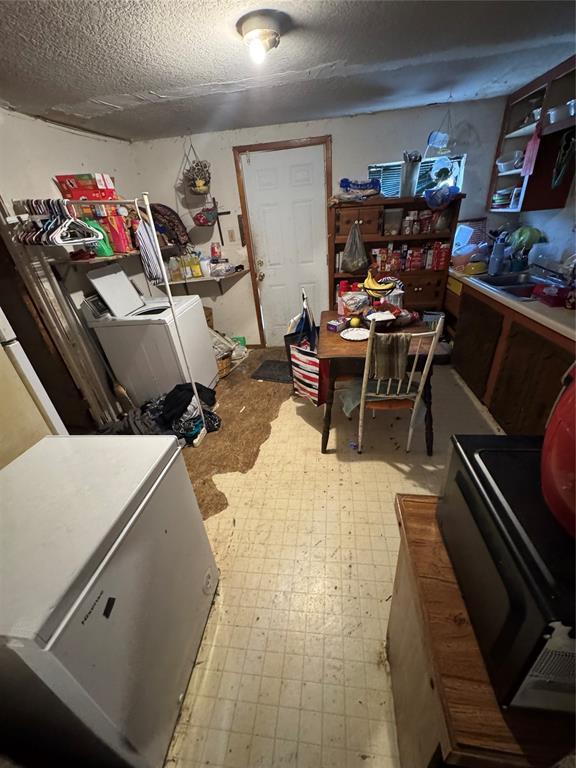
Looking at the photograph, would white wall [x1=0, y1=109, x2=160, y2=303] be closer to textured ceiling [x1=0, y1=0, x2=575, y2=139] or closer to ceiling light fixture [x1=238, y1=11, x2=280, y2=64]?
textured ceiling [x1=0, y1=0, x2=575, y2=139]

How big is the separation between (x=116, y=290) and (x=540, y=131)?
11.2 feet

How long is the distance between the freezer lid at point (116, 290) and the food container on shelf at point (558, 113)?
335cm

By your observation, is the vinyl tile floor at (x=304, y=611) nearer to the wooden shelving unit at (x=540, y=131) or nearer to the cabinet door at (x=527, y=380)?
the cabinet door at (x=527, y=380)

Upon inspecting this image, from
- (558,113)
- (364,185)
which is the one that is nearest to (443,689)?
(558,113)

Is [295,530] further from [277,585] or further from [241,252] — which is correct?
[241,252]

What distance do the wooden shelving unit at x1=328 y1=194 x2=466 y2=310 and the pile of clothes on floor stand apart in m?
2.02

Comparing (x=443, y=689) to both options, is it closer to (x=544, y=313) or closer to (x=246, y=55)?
(x=544, y=313)

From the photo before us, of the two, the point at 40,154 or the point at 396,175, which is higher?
the point at 40,154

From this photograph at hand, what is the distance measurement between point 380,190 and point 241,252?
154cm

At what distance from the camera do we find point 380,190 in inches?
111

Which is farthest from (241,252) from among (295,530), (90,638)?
(90,638)

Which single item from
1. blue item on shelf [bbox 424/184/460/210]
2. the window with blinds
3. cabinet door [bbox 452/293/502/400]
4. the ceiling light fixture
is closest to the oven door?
the ceiling light fixture

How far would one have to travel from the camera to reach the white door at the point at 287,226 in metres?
2.98

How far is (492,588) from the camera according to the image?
55 centimetres
